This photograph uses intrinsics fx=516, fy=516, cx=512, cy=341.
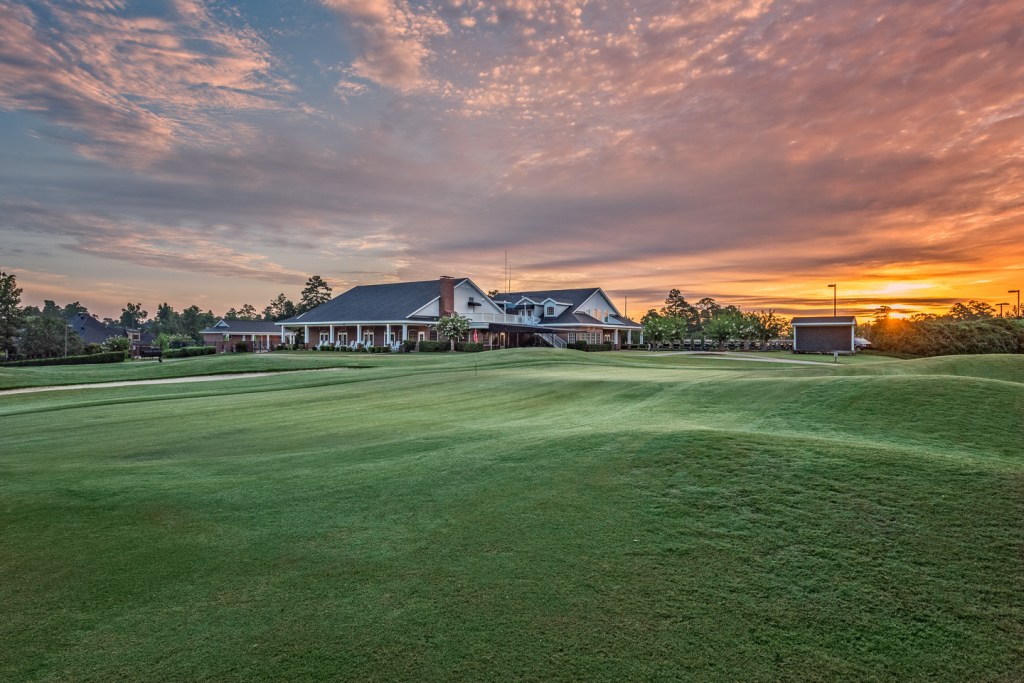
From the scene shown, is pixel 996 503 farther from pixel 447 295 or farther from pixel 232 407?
pixel 447 295

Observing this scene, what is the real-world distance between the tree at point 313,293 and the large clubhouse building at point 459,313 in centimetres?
3252

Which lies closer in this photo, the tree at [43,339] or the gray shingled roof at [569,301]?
the gray shingled roof at [569,301]

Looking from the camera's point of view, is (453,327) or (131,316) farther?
(131,316)

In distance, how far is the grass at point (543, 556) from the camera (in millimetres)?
3107

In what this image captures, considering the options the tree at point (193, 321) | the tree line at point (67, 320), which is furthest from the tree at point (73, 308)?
the tree at point (193, 321)

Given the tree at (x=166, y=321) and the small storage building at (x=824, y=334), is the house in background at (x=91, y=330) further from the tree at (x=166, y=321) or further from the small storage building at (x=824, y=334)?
the small storage building at (x=824, y=334)

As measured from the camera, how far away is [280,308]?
363 feet

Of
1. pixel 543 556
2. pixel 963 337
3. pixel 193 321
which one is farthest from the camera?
pixel 193 321

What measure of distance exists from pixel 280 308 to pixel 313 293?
49.2 ft

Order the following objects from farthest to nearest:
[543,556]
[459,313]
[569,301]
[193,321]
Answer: [193,321]
[569,301]
[459,313]
[543,556]

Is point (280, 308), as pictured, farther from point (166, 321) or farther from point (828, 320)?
point (828, 320)

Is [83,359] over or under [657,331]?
under

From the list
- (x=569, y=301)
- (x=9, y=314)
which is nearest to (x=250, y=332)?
(x=9, y=314)

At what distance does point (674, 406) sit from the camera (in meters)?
11.4
